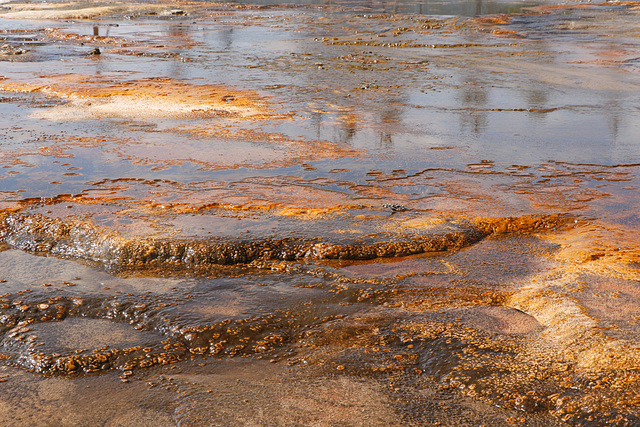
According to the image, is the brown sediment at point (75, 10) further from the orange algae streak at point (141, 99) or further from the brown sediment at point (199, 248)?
the brown sediment at point (199, 248)

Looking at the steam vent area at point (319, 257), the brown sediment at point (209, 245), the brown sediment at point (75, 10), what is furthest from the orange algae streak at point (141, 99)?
the brown sediment at point (75, 10)

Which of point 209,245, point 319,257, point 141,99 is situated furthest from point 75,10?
point 319,257

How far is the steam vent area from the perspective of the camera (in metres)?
2.19

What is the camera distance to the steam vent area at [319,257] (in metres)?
2.19

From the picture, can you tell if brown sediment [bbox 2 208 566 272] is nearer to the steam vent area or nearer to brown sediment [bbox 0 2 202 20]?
the steam vent area

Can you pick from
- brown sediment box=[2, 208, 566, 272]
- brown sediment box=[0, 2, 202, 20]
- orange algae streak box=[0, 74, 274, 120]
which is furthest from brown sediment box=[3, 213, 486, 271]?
brown sediment box=[0, 2, 202, 20]

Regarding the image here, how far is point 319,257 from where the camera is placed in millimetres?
3348

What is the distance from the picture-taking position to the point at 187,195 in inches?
164

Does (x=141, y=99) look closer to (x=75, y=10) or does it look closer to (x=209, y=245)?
(x=209, y=245)

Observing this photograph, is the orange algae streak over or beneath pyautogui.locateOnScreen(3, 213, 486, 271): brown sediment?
over

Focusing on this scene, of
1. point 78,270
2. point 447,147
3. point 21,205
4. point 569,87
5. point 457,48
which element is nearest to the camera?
point 78,270

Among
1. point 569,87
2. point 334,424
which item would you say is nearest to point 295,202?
point 334,424

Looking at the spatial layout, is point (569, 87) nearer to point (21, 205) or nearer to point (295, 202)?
point (295, 202)

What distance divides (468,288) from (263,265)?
117 centimetres
